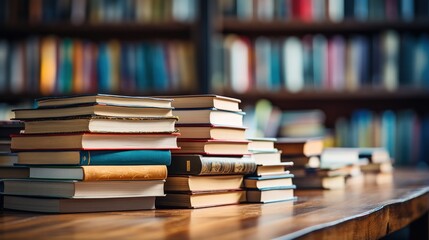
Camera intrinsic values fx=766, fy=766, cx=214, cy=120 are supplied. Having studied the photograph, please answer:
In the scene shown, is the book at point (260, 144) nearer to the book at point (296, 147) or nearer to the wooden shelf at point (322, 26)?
the book at point (296, 147)

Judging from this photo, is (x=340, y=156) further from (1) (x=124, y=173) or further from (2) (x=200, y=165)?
(1) (x=124, y=173)

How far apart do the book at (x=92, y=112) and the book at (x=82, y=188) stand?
10 cm

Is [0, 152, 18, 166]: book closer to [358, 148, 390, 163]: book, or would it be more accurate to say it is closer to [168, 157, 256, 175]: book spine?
[168, 157, 256, 175]: book spine

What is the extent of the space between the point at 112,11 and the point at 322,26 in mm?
1014

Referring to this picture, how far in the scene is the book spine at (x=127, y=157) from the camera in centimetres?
108

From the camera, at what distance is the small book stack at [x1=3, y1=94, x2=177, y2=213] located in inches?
42.2

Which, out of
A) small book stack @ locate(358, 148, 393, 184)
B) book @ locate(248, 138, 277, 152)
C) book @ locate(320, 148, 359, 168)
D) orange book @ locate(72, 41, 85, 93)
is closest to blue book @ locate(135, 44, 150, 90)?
orange book @ locate(72, 41, 85, 93)

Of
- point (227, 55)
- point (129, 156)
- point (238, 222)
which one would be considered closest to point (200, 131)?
point (129, 156)

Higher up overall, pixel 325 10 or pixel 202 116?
pixel 325 10

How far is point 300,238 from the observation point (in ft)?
A: 2.62

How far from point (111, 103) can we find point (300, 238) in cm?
42

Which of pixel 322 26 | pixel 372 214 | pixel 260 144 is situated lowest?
pixel 372 214

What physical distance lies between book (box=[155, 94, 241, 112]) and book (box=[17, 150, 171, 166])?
129 millimetres

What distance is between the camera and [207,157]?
47.1 inches
